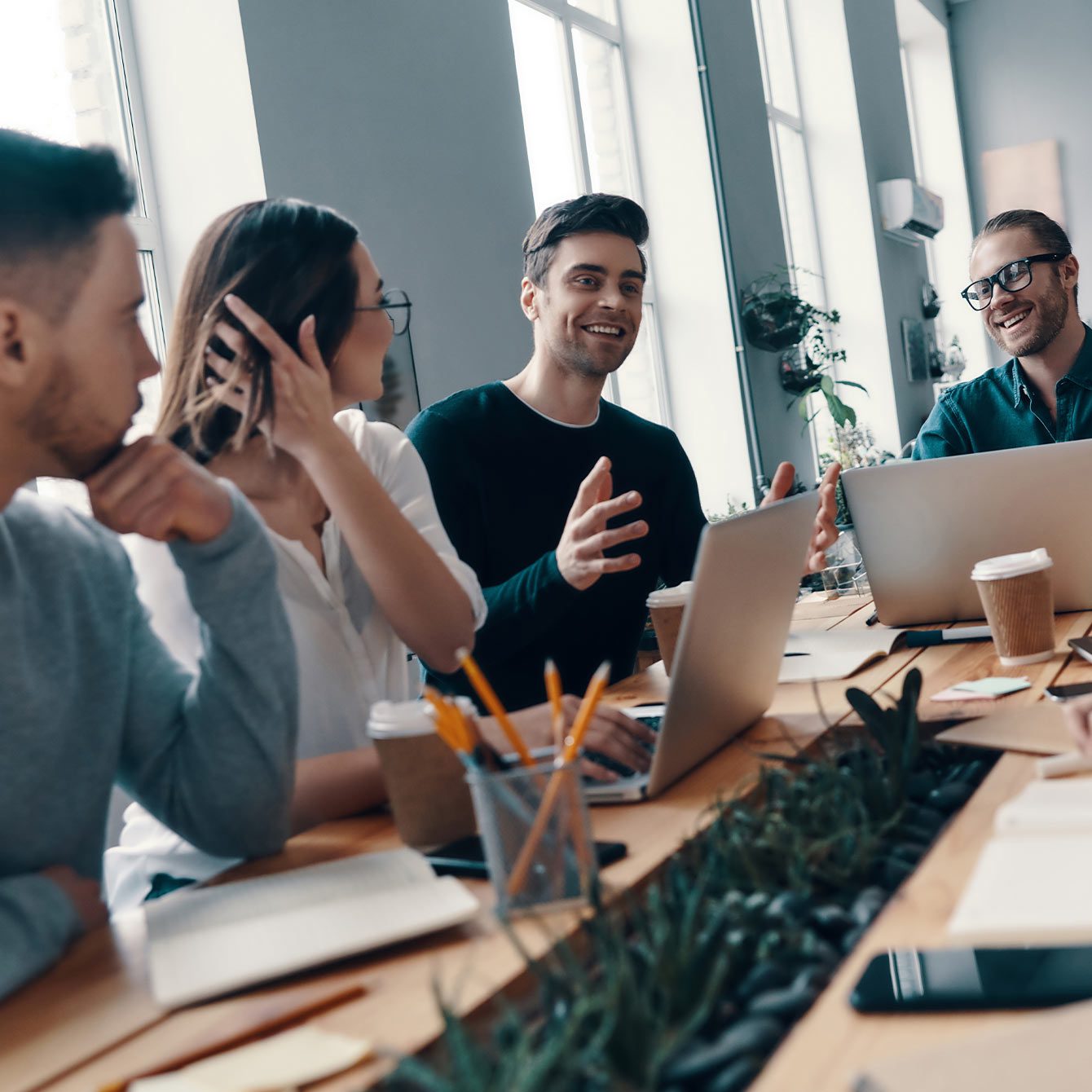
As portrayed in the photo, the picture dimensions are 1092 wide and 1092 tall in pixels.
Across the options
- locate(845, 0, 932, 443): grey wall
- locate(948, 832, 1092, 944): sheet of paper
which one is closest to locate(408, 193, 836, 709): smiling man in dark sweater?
locate(948, 832, 1092, 944): sheet of paper

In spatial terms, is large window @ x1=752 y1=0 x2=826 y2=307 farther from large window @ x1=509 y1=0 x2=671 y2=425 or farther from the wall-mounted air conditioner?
large window @ x1=509 y1=0 x2=671 y2=425

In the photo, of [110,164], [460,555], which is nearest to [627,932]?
[110,164]

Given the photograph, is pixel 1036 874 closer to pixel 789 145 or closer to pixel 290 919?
pixel 290 919

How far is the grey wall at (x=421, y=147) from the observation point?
2.85m

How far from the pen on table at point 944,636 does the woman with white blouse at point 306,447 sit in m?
0.66

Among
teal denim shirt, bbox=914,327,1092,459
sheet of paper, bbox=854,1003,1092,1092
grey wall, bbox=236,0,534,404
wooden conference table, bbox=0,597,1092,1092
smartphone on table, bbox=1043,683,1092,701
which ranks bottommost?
wooden conference table, bbox=0,597,1092,1092

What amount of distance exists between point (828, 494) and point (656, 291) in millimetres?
3802

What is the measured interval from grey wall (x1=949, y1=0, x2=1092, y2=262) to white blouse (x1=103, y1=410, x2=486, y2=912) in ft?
25.9

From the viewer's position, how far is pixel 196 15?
2.72 meters

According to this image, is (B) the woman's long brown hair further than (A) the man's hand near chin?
Yes

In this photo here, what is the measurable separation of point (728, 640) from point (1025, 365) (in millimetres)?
2014

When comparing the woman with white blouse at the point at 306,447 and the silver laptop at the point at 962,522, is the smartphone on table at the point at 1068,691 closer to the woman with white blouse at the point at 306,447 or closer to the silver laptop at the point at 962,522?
the silver laptop at the point at 962,522

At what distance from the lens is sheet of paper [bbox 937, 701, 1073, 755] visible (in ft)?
3.73

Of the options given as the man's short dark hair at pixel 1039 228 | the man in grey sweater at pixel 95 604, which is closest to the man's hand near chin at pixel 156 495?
the man in grey sweater at pixel 95 604
